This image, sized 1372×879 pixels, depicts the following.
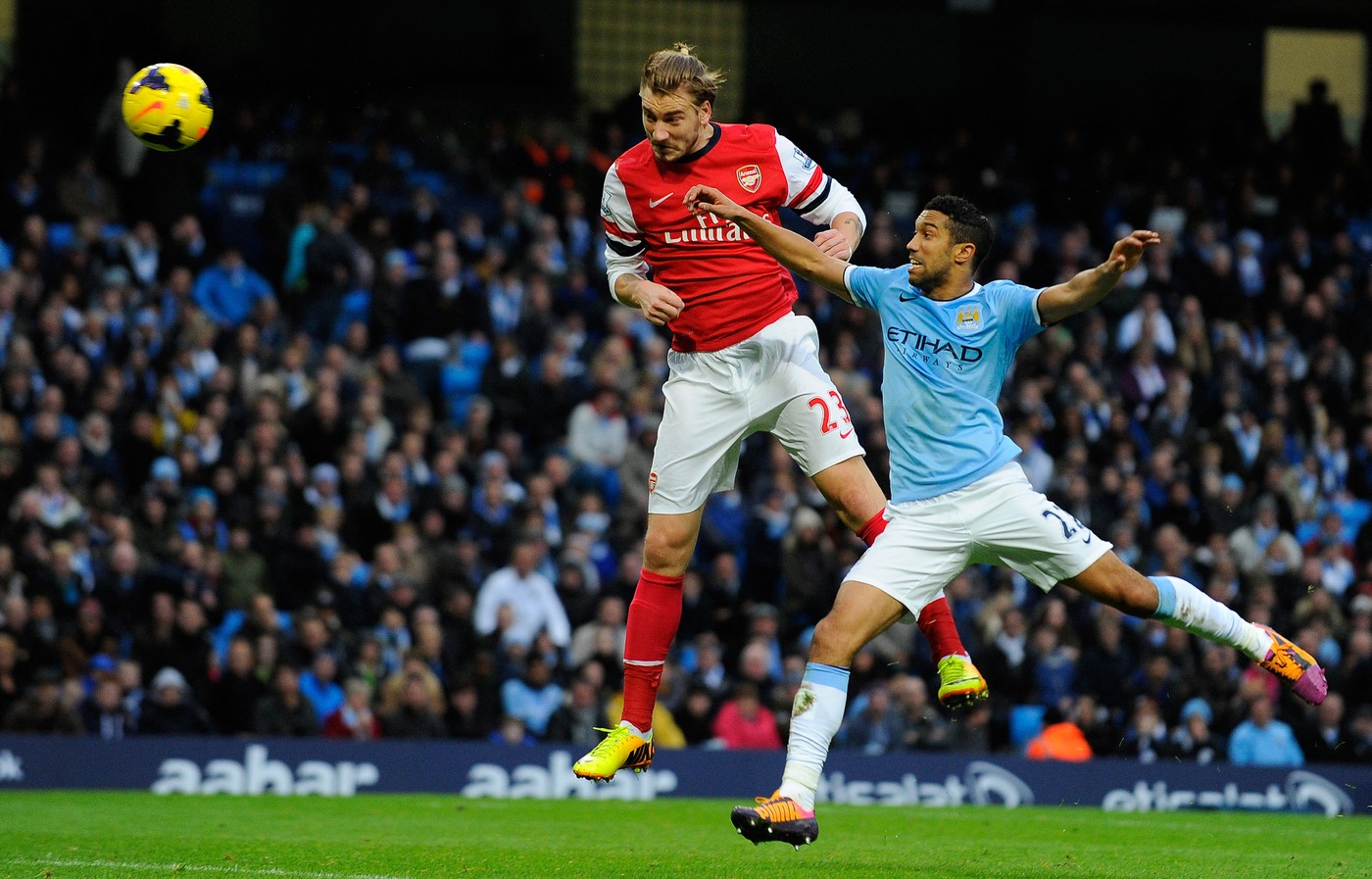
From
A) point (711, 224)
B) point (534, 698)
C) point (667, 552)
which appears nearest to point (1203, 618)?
point (667, 552)

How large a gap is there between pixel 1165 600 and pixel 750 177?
2.70 m

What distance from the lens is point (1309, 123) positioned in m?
24.5

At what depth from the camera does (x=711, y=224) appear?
875 centimetres

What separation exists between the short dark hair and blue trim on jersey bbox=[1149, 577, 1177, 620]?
5.40ft

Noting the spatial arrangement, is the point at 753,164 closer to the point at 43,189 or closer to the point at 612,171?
the point at 612,171

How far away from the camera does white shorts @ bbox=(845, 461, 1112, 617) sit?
26.4 feet

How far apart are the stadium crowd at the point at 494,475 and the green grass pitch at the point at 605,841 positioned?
67.8 inches

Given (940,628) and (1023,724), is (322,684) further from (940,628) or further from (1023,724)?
(940,628)

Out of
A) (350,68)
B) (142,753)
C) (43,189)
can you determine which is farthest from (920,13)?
(142,753)

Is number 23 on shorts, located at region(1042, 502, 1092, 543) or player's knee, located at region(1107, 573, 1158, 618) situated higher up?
number 23 on shorts, located at region(1042, 502, 1092, 543)

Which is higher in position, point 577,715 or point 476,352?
point 476,352

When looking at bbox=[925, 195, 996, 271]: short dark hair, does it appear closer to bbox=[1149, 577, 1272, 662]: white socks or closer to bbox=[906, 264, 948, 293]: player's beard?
bbox=[906, 264, 948, 293]: player's beard

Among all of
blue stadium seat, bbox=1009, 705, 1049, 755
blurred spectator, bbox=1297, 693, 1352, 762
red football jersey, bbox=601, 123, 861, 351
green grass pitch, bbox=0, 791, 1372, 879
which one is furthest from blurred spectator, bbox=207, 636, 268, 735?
blurred spectator, bbox=1297, 693, 1352, 762

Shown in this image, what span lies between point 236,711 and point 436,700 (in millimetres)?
1531
